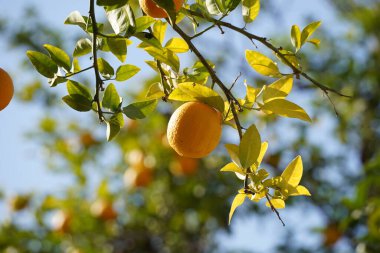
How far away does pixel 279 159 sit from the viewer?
308 cm

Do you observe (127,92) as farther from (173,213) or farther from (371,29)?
(371,29)

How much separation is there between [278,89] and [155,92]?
25 centimetres

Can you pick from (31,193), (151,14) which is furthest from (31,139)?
(151,14)

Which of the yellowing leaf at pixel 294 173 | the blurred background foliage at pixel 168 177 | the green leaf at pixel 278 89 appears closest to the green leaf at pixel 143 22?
the green leaf at pixel 278 89

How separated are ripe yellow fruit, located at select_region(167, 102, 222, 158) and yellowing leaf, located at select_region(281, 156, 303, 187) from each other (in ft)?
0.46

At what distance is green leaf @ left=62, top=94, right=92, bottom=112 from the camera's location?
37.1 inches

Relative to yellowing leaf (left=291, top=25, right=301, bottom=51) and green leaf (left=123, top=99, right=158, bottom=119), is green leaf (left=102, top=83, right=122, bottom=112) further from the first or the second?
yellowing leaf (left=291, top=25, right=301, bottom=51)

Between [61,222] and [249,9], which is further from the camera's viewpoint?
[61,222]

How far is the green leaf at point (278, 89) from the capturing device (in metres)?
0.93

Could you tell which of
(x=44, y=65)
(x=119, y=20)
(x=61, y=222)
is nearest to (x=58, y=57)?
(x=44, y=65)

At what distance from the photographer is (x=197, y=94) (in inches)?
35.8

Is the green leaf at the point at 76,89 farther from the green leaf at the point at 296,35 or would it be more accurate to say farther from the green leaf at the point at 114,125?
the green leaf at the point at 296,35

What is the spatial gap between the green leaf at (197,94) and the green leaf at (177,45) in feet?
0.41

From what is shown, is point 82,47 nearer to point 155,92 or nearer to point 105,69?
point 105,69
